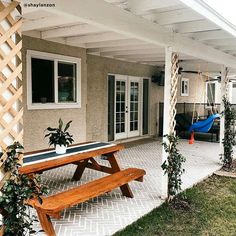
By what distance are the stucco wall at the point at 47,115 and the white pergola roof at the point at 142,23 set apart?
0.23 m

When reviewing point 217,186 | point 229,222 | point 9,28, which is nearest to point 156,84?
point 217,186

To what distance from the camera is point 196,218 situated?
14.0 ft

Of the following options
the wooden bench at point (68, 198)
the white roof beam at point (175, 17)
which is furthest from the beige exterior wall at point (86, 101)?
the white roof beam at point (175, 17)

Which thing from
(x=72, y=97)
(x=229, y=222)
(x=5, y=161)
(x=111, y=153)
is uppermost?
(x=72, y=97)

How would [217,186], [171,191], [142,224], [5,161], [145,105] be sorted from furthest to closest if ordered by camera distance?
[145,105]
[217,186]
[171,191]
[142,224]
[5,161]

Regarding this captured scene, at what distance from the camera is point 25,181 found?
7.23 feet

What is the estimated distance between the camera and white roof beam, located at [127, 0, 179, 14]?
354 cm

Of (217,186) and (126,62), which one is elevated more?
(126,62)

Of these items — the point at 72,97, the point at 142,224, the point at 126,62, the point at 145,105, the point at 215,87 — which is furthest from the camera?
the point at 215,87

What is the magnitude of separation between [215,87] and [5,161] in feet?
59.4

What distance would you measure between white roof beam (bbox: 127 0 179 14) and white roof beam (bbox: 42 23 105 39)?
1.21 metres

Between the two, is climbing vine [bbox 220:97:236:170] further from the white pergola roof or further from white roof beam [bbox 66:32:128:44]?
white roof beam [bbox 66:32:128:44]

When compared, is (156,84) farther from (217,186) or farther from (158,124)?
(217,186)

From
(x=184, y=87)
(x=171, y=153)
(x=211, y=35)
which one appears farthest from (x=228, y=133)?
(x=184, y=87)
